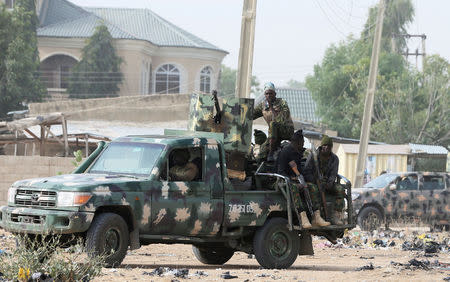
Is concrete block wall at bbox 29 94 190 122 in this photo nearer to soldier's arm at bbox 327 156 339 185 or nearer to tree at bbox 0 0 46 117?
tree at bbox 0 0 46 117

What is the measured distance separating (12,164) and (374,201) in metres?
9.90

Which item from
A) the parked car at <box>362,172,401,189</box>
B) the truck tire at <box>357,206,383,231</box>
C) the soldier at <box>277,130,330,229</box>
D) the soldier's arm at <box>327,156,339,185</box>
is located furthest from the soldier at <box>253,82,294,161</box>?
the parked car at <box>362,172,401,189</box>

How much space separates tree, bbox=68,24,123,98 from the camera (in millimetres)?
60344

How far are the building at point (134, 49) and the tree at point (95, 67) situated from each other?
103cm

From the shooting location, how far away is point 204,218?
1273 centimetres

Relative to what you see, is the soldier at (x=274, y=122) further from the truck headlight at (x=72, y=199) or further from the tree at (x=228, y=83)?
the tree at (x=228, y=83)

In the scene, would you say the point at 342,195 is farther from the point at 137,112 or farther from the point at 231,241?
the point at 137,112

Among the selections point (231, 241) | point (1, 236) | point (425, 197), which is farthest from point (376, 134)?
point (231, 241)

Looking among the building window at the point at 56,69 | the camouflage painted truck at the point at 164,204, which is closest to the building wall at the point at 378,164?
the camouflage painted truck at the point at 164,204

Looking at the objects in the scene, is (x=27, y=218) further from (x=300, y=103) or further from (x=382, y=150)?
(x=300, y=103)

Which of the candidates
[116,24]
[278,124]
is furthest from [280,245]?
[116,24]

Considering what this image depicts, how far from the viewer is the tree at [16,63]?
169 feet

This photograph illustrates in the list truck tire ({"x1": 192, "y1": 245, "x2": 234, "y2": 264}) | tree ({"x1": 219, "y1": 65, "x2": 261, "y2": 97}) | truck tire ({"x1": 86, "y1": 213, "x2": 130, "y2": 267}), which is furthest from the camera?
tree ({"x1": 219, "y1": 65, "x2": 261, "y2": 97})

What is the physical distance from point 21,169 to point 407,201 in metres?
10.6
